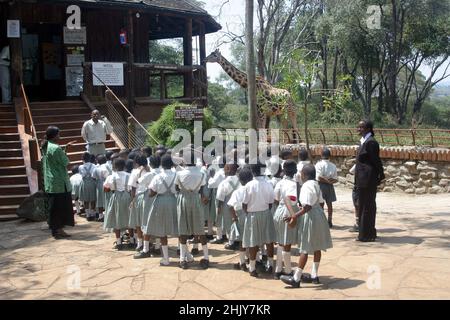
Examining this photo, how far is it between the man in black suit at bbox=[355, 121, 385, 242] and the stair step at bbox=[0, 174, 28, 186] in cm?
680

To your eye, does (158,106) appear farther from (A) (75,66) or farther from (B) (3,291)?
(B) (3,291)

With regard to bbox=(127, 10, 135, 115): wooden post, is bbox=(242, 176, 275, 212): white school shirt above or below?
below

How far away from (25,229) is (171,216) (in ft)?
12.2

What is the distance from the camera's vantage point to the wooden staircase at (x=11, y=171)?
10.0 metres

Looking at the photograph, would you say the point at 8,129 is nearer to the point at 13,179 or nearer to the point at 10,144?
the point at 10,144

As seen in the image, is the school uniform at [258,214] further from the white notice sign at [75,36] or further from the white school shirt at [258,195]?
the white notice sign at [75,36]

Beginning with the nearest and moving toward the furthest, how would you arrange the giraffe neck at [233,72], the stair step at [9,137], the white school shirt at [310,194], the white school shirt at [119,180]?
the white school shirt at [310,194], the white school shirt at [119,180], the stair step at [9,137], the giraffe neck at [233,72]

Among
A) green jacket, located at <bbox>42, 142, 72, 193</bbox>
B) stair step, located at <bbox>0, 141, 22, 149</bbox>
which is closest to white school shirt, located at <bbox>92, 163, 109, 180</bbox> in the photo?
green jacket, located at <bbox>42, 142, 72, 193</bbox>

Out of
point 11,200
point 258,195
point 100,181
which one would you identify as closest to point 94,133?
point 100,181

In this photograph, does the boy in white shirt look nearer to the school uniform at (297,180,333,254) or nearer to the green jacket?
the school uniform at (297,180,333,254)

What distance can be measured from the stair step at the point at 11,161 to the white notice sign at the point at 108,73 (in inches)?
153

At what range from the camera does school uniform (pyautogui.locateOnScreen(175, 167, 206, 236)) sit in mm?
6465

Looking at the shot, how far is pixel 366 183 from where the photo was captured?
297 inches

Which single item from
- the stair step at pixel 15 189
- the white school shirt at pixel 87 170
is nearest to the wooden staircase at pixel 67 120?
the stair step at pixel 15 189
